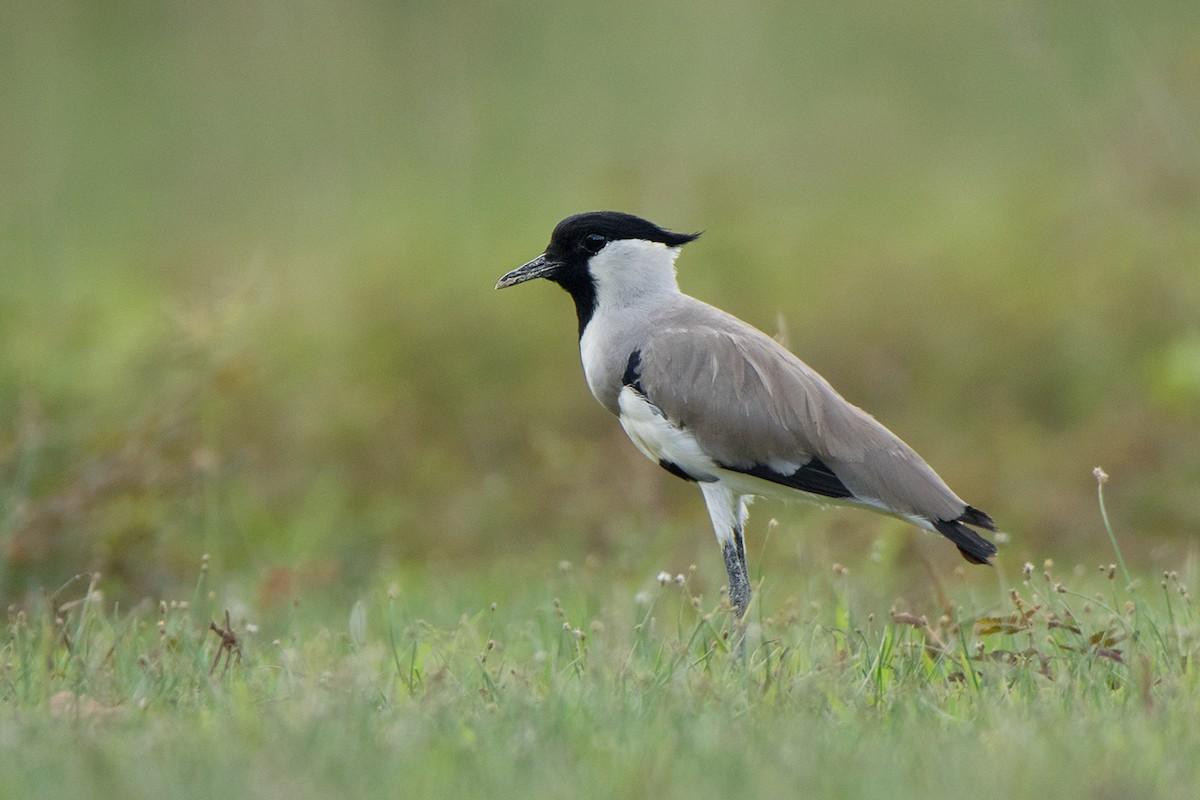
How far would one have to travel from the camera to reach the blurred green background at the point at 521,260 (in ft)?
24.2

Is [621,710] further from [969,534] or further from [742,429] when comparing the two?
[969,534]

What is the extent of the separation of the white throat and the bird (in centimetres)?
10

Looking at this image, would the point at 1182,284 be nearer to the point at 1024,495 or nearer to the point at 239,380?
the point at 1024,495

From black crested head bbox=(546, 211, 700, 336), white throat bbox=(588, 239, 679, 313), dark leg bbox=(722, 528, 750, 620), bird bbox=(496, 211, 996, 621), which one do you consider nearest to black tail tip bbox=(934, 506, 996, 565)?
bird bbox=(496, 211, 996, 621)

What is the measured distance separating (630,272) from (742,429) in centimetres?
86

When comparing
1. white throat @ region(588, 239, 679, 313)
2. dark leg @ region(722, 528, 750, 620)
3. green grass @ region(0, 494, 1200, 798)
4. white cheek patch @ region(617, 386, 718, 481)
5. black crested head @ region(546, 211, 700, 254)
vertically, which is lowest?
dark leg @ region(722, 528, 750, 620)

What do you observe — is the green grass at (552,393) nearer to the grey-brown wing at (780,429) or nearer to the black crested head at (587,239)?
the grey-brown wing at (780,429)

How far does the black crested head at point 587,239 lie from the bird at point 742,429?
20 centimetres

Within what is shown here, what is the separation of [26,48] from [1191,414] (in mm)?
10050

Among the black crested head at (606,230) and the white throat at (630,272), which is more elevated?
the black crested head at (606,230)

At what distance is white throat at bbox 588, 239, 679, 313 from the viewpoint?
215 inches

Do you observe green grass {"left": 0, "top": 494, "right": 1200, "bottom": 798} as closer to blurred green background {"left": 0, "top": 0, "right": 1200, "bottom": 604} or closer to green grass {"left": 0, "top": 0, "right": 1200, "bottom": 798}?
green grass {"left": 0, "top": 0, "right": 1200, "bottom": 798}

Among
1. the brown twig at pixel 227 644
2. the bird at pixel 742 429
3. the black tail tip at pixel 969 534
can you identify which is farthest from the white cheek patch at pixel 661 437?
the brown twig at pixel 227 644

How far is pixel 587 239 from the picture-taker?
18.2ft
